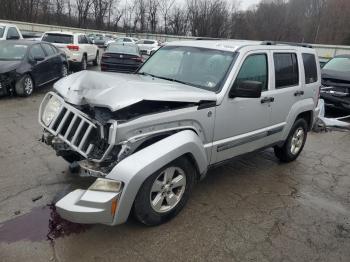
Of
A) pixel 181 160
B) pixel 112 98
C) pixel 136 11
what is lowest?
pixel 181 160

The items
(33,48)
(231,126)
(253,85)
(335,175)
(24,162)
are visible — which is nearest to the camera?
(253,85)

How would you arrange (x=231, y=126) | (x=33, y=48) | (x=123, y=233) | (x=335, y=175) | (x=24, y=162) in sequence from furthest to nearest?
1. (x=33, y=48)
2. (x=335, y=175)
3. (x=24, y=162)
4. (x=231, y=126)
5. (x=123, y=233)

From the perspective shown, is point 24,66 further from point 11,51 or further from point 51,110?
A: point 51,110

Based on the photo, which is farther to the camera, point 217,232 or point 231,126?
point 231,126

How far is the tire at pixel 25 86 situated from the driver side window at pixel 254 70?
7079 millimetres

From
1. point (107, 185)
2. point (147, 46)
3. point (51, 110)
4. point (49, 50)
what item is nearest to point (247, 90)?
point (107, 185)

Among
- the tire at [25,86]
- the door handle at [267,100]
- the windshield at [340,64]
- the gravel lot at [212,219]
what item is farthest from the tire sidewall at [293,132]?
the tire at [25,86]

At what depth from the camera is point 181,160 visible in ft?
11.7

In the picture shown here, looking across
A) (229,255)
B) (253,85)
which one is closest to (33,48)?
(253,85)

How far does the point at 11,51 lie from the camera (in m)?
9.79

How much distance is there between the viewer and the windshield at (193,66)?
4166 millimetres

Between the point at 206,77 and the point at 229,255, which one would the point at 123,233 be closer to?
the point at 229,255

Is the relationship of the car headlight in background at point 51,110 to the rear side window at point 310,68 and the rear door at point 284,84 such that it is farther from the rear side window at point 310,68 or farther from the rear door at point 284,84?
the rear side window at point 310,68

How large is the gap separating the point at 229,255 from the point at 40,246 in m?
1.76
